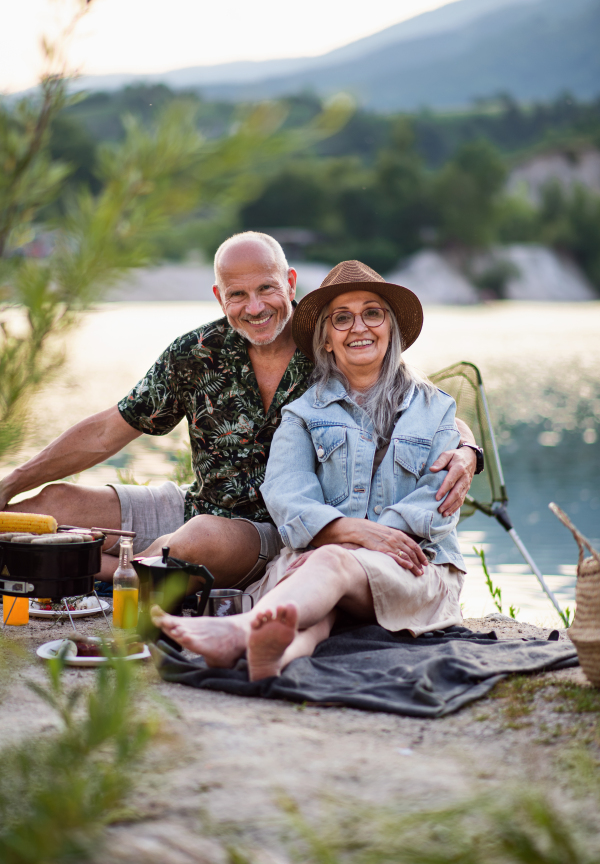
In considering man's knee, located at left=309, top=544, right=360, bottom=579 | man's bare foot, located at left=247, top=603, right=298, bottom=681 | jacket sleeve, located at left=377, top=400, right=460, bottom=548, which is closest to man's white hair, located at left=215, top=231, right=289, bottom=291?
jacket sleeve, located at left=377, top=400, right=460, bottom=548

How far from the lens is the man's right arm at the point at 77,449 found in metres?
4.14

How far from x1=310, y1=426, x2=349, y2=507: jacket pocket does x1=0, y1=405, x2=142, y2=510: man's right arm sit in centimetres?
111

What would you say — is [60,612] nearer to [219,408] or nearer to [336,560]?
[219,408]

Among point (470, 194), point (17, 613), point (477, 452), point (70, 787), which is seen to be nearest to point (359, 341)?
point (477, 452)

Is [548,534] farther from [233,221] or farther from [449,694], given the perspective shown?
[233,221]

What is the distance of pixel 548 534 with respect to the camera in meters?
9.25

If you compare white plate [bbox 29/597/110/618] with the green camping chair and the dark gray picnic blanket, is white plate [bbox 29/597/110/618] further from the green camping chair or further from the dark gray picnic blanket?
the green camping chair

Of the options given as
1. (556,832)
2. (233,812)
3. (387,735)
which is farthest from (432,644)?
(556,832)

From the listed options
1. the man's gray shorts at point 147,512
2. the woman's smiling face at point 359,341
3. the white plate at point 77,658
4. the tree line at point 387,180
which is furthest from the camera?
the man's gray shorts at point 147,512

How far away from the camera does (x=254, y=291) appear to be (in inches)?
159

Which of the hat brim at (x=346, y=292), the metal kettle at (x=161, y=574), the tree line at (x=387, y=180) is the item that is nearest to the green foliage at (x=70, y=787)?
the tree line at (x=387, y=180)

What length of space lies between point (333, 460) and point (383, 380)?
0.45 metres

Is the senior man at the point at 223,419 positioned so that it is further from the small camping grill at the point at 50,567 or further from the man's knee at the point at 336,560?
the man's knee at the point at 336,560

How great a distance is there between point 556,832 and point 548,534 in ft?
26.6
